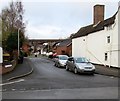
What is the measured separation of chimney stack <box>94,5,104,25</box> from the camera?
157 ft

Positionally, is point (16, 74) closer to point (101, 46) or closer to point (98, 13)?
point (101, 46)

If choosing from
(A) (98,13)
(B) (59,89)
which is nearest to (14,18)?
(A) (98,13)

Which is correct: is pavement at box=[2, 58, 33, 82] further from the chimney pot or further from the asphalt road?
the chimney pot

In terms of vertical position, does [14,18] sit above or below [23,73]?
above

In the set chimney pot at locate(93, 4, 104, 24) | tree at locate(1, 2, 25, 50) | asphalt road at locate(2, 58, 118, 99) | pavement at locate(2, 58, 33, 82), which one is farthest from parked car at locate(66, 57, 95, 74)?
tree at locate(1, 2, 25, 50)

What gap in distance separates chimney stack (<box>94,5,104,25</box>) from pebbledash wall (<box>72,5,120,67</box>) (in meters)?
3.81

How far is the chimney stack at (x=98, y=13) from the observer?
4791 centimetres

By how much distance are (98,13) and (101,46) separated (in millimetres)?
11456

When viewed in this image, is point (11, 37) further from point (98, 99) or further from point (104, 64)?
point (98, 99)

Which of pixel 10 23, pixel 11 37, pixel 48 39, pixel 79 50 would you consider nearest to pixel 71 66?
pixel 11 37

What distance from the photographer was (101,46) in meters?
38.6

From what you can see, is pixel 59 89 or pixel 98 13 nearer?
pixel 59 89

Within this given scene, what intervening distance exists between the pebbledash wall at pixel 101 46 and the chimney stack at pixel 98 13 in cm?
381

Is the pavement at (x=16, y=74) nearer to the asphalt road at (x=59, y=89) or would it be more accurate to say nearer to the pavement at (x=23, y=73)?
the pavement at (x=23, y=73)
